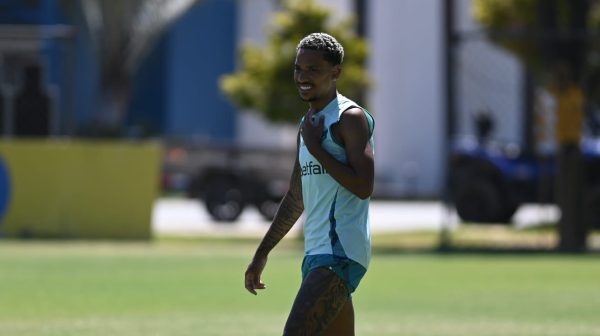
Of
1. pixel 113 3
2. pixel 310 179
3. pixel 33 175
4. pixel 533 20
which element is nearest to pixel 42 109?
pixel 33 175

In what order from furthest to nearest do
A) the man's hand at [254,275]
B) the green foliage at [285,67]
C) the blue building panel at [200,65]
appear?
the blue building panel at [200,65]
the green foliage at [285,67]
the man's hand at [254,275]

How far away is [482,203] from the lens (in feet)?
96.1

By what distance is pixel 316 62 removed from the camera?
263 inches

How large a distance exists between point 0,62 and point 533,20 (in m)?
11.3

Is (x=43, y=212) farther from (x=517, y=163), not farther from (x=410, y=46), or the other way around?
(x=410, y=46)

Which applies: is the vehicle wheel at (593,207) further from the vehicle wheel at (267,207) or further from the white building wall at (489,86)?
the vehicle wheel at (267,207)

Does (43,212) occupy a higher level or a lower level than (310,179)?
lower

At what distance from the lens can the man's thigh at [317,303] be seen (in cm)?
654

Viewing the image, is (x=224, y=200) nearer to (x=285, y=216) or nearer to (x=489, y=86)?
(x=489, y=86)

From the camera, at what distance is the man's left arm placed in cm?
654

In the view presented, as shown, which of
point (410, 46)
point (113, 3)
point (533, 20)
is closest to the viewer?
point (533, 20)

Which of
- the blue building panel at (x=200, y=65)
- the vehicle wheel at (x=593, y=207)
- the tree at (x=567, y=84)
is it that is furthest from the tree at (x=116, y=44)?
the tree at (x=567, y=84)

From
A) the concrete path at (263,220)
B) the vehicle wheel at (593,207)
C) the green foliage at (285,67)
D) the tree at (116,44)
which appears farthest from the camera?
the tree at (116,44)

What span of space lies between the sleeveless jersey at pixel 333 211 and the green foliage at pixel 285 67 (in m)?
26.4
